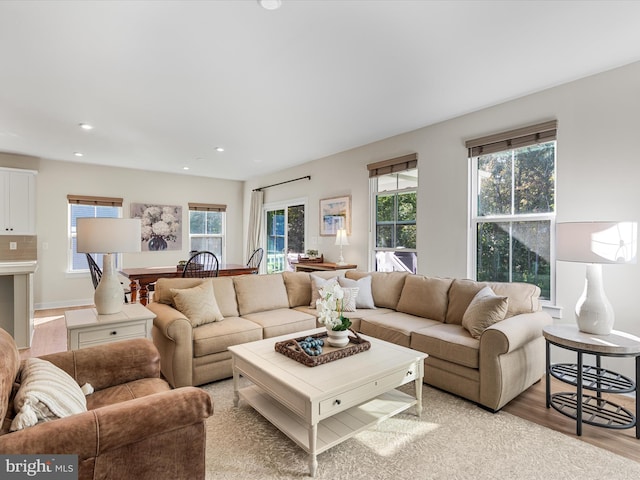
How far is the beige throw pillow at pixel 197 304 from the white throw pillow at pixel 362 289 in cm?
143

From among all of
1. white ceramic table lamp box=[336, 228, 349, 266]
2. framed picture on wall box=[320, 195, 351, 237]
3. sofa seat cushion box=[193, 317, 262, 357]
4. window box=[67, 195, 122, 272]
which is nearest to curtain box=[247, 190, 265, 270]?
framed picture on wall box=[320, 195, 351, 237]

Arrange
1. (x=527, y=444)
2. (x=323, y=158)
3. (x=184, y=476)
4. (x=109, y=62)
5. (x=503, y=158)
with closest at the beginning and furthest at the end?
(x=184, y=476) < (x=527, y=444) < (x=109, y=62) < (x=503, y=158) < (x=323, y=158)

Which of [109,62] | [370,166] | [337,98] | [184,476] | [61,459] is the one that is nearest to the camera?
[61,459]

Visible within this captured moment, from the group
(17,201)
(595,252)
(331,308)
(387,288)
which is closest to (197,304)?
(331,308)

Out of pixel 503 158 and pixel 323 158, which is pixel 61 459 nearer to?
pixel 503 158

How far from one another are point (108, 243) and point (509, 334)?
2968mm

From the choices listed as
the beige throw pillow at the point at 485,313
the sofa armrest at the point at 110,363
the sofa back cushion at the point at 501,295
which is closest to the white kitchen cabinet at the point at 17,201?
the sofa armrest at the point at 110,363

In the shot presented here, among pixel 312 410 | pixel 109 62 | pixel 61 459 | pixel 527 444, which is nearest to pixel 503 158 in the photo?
pixel 527 444

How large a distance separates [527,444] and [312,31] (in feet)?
9.78

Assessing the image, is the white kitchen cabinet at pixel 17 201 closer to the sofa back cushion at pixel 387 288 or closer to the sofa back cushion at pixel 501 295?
the sofa back cushion at pixel 387 288

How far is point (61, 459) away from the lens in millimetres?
1100

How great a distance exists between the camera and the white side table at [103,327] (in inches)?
91.5

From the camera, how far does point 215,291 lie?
11.3ft

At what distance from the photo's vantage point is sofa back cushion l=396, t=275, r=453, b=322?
331cm
